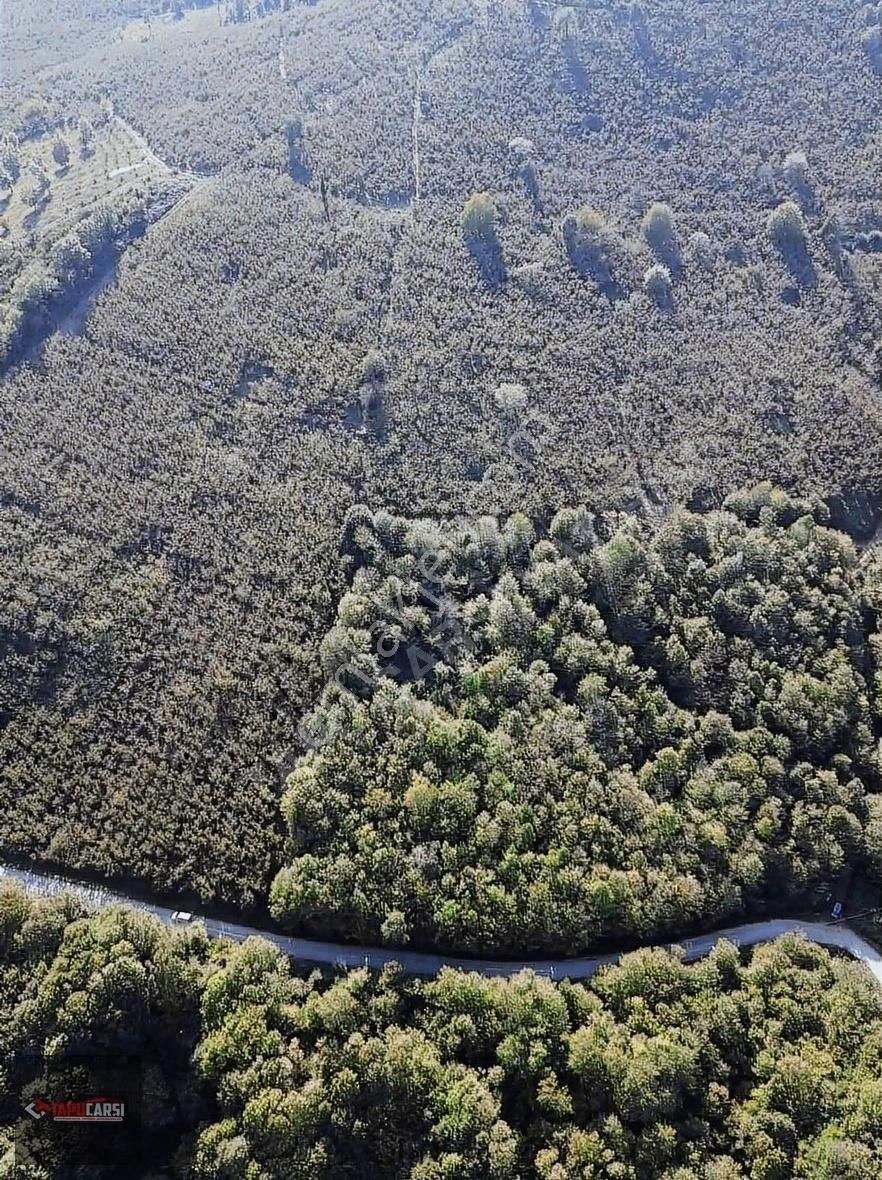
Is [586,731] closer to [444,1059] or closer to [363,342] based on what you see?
[444,1059]

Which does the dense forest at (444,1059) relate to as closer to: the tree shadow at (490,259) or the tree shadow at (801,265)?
the tree shadow at (490,259)

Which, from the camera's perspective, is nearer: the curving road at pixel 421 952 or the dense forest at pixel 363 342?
the curving road at pixel 421 952

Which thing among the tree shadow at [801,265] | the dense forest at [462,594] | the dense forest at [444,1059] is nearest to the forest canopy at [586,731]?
the dense forest at [462,594]

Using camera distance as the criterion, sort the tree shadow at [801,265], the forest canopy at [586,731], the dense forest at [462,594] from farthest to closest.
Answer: the tree shadow at [801,265]
the forest canopy at [586,731]
the dense forest at [462,594]

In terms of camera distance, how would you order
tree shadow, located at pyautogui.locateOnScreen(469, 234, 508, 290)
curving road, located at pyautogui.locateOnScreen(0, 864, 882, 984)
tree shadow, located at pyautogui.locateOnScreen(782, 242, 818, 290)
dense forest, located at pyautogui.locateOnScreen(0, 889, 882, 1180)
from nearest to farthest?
dense forest, located at pyautogui.locateOnScreen(0, 889, 882, 1180), curving road, located at pyautogui.locateOnScreen(0, 864, 882, 984), tree shadow, located at pyautogui.locateOnScreen(469, 234, 508, 290), tree shadow, located at pyautogui.locateOnScreen(782, 242, 818, 290)

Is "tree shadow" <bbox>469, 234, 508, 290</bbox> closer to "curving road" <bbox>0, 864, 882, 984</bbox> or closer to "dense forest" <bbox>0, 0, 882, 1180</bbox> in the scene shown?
"dense forest" <bbox>0, 0, 882, 1180</bbox>

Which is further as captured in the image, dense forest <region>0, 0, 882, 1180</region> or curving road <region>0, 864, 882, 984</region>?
curving road <region>0, 864, 882, 984</region>

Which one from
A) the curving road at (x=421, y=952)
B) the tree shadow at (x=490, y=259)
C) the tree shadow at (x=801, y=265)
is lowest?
the curving road at (x=421, y=952)

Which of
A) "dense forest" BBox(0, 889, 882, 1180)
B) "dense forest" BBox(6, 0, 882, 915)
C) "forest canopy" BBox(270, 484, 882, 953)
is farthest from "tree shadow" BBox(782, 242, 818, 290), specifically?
"dense forest" BBox(0, 889, 882, 1180)
